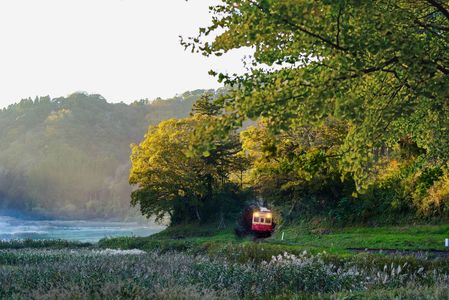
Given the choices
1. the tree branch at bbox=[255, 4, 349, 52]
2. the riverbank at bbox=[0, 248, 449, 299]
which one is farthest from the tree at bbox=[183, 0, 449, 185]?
the riverbank at bbox=[0, 248, 449, 299]

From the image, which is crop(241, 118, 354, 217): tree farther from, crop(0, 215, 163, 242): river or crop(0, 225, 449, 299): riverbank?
crop(0, 215, 163, 242): river

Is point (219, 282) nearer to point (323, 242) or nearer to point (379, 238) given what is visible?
point (379, 238)

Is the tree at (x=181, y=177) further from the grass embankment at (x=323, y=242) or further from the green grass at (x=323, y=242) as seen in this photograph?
the grass embankment at (x=323, y=242)

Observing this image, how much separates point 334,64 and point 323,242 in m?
24.1

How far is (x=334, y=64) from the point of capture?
8273 millimetres

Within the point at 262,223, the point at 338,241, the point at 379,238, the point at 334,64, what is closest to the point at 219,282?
the point at 334,64

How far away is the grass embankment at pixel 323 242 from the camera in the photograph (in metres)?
21.9

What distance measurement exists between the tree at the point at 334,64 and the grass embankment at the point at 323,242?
10.3 meters

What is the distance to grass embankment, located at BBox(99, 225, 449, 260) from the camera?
2186 cm

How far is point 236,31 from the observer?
378 inches

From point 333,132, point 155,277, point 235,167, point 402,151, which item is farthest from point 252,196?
point 155,277

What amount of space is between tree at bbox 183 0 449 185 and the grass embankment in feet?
33.9

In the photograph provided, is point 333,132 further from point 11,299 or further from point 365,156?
point 11,299

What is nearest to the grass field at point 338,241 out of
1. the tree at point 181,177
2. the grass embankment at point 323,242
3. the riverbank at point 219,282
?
the grass embankment at point 323,242
